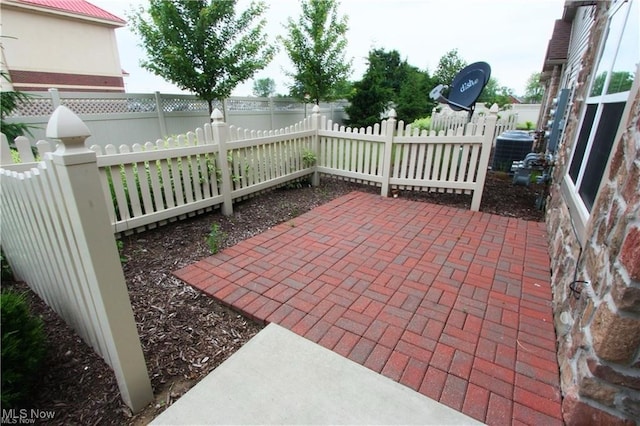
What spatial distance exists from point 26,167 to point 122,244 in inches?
41.1

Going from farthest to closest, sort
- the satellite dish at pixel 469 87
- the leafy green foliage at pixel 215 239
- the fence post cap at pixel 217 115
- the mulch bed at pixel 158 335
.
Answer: the satellite dish at pixel 469 87 → the fence post cap at pixel 217 115 → the leafy green foliage at pixel 215 239 → the mulch bed at pixel 158 335

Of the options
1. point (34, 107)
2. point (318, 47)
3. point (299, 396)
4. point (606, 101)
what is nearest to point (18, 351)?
point (299, 396)

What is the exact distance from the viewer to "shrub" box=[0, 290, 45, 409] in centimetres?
134

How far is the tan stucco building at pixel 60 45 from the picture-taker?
11.9 meters

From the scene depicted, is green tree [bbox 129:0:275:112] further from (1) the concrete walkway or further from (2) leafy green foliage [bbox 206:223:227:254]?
(1) the concrete walkway

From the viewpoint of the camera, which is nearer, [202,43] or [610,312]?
[610,312]

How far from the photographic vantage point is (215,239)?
317cm

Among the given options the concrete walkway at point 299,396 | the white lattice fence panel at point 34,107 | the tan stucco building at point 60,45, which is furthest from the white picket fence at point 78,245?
the tan stucco building at point 60,45

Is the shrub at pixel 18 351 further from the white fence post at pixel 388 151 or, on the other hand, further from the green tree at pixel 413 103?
the green tree at pixel 413 103

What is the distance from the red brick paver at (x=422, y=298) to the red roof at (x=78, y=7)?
1584 centimetres

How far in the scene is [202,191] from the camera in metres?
3.78

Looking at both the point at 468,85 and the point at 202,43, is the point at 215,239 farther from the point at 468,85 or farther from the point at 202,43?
the point at 202,43

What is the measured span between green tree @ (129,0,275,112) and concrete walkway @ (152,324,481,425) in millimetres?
8569

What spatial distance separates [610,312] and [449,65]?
31.3 m
